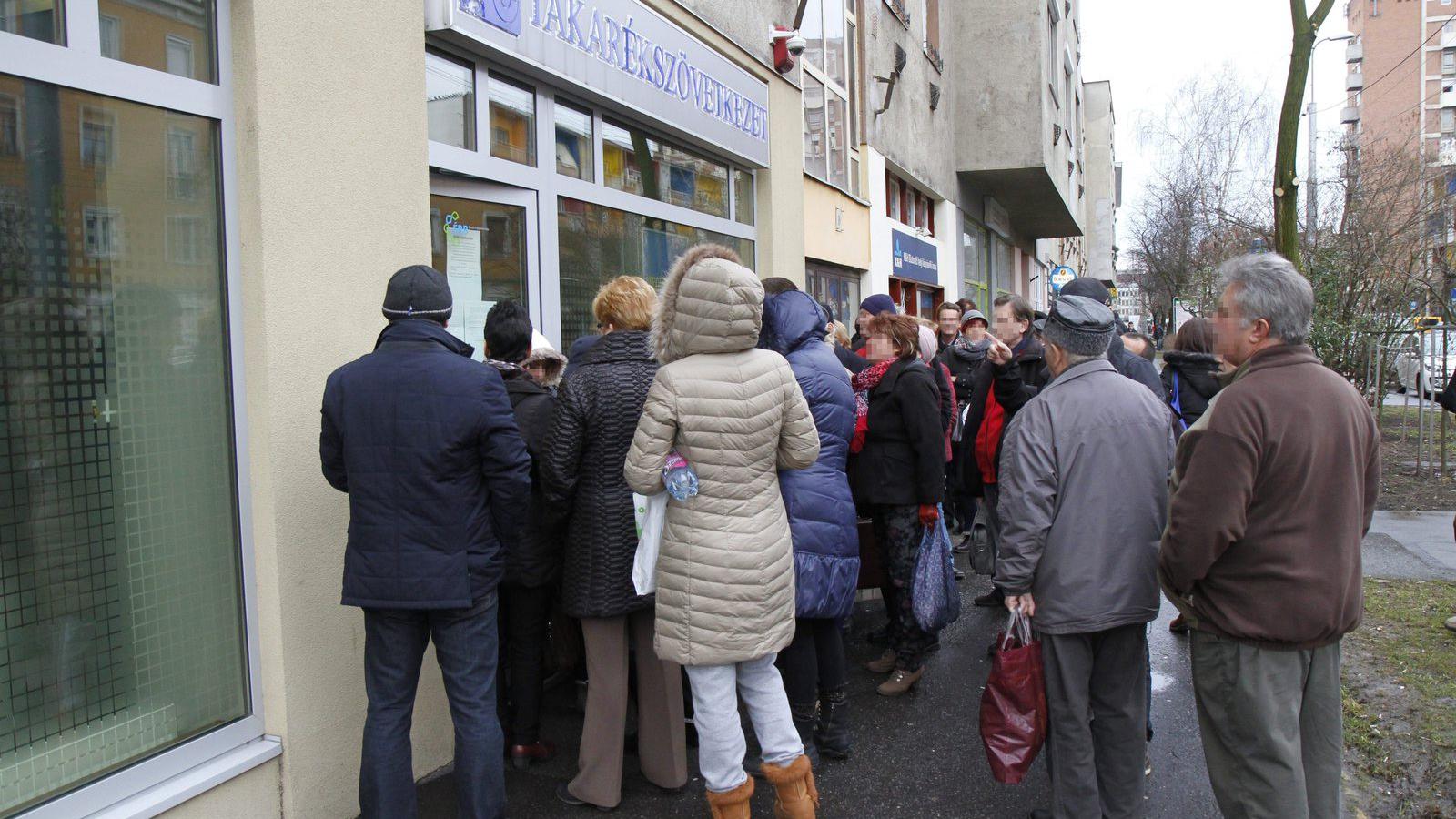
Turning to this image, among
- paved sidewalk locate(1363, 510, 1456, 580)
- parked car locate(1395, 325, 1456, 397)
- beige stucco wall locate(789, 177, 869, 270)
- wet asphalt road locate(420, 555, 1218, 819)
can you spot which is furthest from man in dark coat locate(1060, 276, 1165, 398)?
parked car locate(1395, 325, 1456, 397)

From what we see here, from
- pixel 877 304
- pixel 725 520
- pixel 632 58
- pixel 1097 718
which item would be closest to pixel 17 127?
pixel 725 520

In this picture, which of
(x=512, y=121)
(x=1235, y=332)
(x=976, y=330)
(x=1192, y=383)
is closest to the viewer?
(x=1235, y=332)

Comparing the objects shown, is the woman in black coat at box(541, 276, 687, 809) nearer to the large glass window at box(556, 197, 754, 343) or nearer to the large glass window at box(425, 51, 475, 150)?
the large glass window at box(425, 51, 475, 150)

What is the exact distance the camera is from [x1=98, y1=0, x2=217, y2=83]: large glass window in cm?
312

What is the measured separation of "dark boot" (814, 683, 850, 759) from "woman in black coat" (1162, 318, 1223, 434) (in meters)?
2.81

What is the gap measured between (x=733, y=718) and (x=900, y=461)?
181 centimetres

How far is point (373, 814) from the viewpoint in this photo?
3.31 m

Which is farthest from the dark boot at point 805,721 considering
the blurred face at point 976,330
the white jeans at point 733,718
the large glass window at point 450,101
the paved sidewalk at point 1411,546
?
the paved sidewalk at point 1411,546

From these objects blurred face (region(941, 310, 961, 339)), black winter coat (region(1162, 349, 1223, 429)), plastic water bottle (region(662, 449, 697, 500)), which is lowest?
plastic water bottle (region(662, 449, 697, 500))

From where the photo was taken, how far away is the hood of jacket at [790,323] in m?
4.23

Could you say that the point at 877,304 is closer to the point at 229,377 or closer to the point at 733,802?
the point at 733,802

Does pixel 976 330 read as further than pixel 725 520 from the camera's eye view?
Yes

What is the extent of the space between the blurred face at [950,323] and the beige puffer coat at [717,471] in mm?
5142

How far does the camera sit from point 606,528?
3.79m
